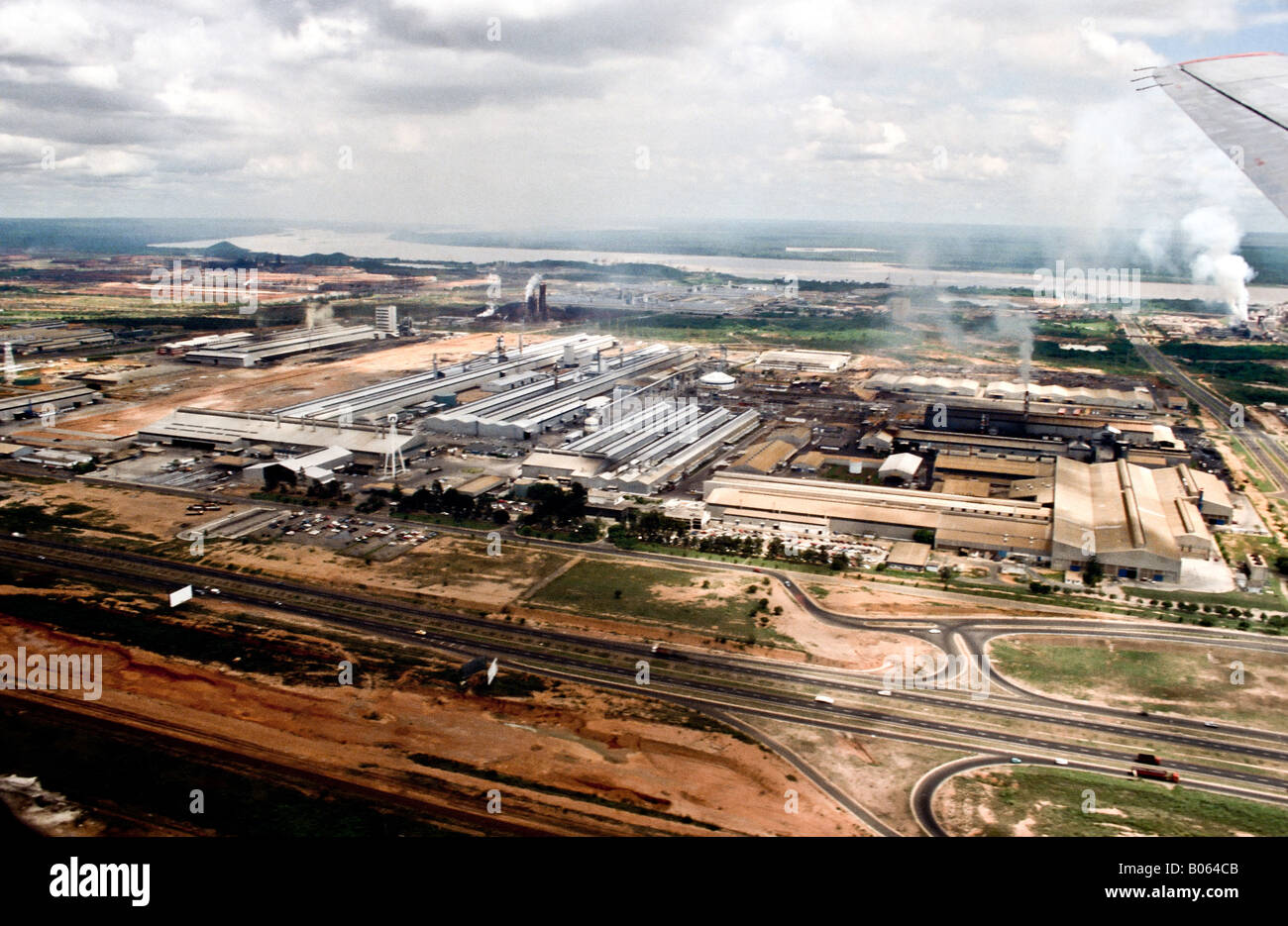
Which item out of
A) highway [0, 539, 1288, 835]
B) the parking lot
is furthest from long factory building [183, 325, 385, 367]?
highway [0, 539, 1288, 835]

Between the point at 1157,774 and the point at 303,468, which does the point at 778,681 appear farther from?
the point at 303,468

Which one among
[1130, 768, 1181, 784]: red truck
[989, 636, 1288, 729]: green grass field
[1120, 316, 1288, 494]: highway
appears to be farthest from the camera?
[1120, 316, 1288, 494]: highway

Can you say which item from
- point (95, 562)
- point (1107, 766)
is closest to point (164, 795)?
point (95, 562)

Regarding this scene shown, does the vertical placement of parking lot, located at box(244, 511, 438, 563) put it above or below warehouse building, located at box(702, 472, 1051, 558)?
below

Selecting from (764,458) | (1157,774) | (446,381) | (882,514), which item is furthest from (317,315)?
(1157,774)

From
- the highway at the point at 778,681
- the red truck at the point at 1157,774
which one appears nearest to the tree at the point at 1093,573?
the highway at the point at 778,681

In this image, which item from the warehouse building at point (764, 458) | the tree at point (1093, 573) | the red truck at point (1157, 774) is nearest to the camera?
the red truck at point (1157, 774)

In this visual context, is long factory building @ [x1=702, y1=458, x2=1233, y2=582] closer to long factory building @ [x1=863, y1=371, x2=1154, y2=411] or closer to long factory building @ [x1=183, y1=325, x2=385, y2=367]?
long factory building @ [x1=863, y1=371, x2=1154, y2=411]

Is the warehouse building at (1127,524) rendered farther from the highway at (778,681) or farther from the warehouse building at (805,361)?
the warehouse building at (805,361)
